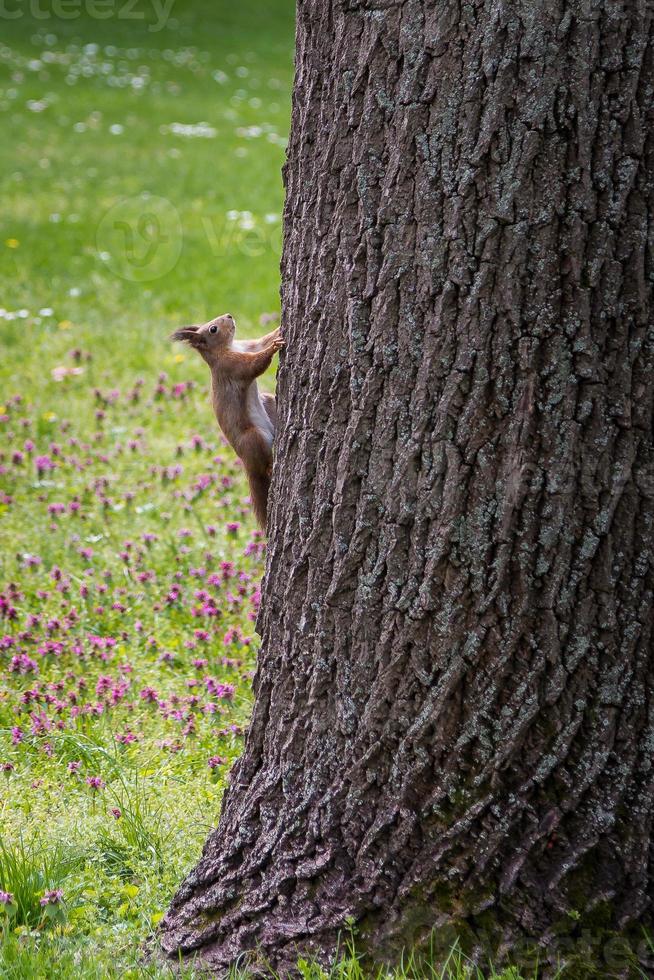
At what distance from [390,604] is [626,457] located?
627 mm

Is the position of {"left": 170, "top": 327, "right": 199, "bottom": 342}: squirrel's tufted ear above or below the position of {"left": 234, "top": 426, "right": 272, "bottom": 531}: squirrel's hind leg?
above

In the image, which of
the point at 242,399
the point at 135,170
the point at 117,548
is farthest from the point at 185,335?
the point at 135,170

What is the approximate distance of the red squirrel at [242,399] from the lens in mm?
4098

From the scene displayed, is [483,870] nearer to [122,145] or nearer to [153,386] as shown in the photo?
[153,386]

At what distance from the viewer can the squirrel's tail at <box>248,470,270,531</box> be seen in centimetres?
405

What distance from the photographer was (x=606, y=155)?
2375 millimetres

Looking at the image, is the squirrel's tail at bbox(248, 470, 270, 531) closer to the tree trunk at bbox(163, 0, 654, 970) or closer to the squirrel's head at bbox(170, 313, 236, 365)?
the squirrel's head at bbox(170, 313, 236, 365)

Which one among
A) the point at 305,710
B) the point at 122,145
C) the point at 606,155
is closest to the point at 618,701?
the point at 305,710
